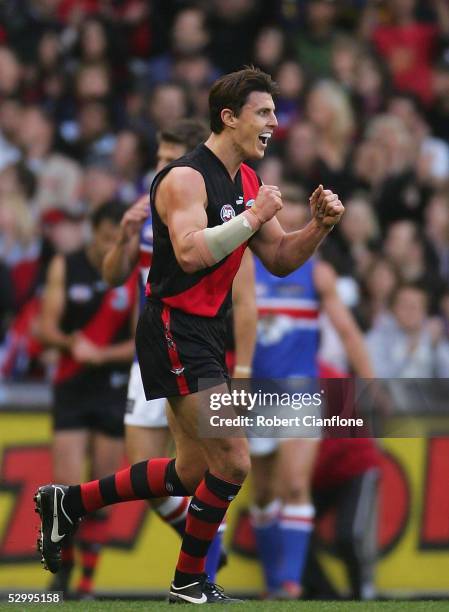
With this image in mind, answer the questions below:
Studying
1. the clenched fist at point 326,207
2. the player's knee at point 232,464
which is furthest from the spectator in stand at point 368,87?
the player's knee at point 232,464

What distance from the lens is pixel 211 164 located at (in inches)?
270

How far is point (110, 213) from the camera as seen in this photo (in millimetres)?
9641

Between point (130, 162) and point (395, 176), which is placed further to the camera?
point (395, 176)

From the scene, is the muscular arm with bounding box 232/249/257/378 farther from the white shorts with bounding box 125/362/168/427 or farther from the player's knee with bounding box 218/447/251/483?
the player's knee with bounding box 218/447/251/483

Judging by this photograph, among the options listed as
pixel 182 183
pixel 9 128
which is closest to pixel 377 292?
pixel 9 128

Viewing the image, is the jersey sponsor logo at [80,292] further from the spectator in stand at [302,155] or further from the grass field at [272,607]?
the spectator in stand at [302,155]

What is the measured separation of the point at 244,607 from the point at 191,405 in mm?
899

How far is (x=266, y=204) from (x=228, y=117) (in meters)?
0.54

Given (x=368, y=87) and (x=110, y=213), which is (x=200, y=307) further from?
(x=368, y=87)

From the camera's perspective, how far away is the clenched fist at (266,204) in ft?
21.5

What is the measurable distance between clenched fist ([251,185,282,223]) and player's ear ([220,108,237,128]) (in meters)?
0.45

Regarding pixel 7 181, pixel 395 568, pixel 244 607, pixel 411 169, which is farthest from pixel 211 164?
pixel 411 169

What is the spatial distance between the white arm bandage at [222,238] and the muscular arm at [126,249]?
5.44ft

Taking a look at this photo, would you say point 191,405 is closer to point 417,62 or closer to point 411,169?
point 411,169
